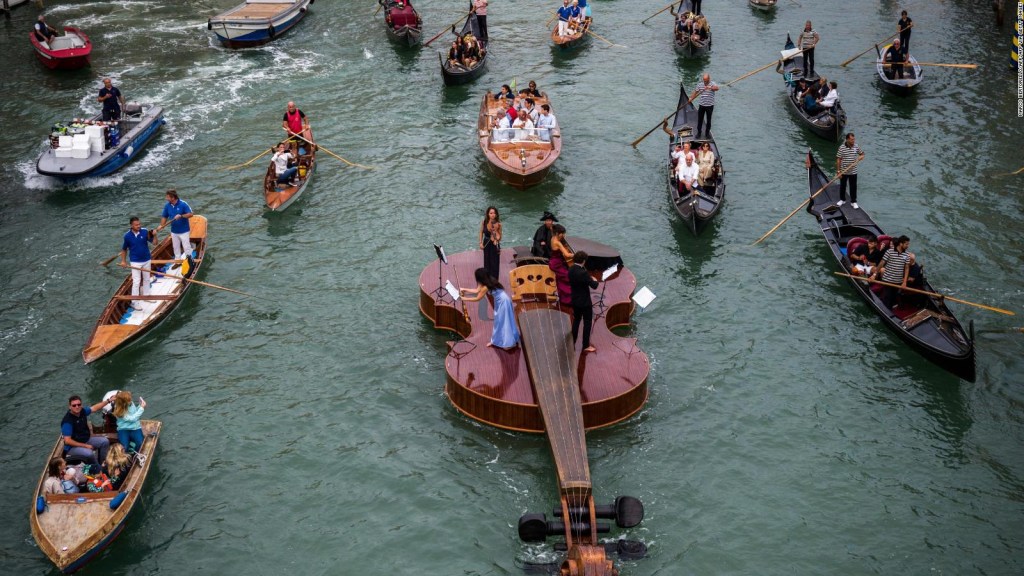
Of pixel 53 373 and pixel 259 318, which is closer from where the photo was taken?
pixel 53 373

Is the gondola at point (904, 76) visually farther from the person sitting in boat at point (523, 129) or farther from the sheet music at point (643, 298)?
the sheet music at point (643, 298)

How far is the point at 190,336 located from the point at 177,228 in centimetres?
272

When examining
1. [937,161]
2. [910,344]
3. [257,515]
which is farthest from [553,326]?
[937,161]

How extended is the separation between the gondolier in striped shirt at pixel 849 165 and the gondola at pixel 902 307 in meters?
0.17

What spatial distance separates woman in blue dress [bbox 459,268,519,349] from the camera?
1434 centimetres

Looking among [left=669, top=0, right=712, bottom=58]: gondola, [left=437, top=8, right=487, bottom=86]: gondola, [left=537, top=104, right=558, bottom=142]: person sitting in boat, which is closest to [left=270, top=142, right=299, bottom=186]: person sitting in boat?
[left=537, top=104, right=558, bottom=142]: person sitting in boat

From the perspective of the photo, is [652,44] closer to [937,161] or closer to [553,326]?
[937,161]

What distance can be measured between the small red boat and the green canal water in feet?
1.35

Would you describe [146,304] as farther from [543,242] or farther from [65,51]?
[65,51]

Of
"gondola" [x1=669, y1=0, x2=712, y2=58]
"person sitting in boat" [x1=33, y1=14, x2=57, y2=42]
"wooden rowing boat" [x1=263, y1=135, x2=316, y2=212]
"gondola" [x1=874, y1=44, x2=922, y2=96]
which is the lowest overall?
"gondola" [x1=874, y1=44, x2=922, y2=96]

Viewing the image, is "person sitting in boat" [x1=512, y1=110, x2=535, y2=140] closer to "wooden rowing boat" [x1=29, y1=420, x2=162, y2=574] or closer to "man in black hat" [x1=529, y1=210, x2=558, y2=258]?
"man in black hat" [x1=529, y1=210, x2=558, y2=258]

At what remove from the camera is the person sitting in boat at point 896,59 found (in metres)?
26.6

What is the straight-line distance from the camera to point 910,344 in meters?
16.1

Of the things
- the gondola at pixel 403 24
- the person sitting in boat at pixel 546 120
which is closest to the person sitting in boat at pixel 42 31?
the gondola at pixel 403 24
